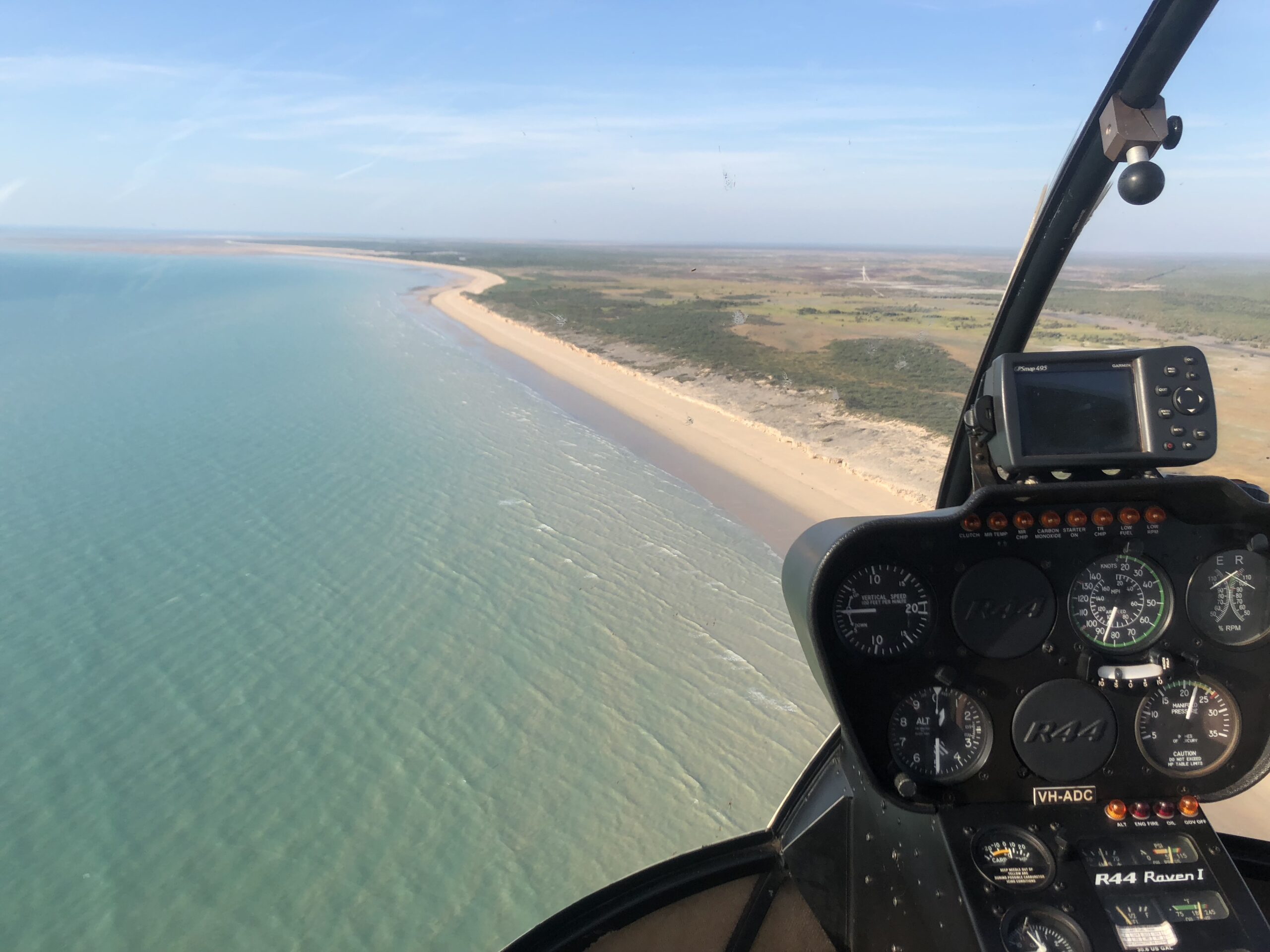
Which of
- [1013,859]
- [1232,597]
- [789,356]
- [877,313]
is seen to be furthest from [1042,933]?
[877,313]

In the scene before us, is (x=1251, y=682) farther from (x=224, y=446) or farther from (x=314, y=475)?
(x=224, y=446)

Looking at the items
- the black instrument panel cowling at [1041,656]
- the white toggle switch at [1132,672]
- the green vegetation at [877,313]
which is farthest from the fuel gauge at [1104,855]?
the green vegetation at [877,313]

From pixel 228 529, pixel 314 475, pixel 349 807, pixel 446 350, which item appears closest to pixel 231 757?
pixel 349 807

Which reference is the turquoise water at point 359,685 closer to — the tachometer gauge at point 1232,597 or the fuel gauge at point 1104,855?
the fuel gauge at point 1104,855

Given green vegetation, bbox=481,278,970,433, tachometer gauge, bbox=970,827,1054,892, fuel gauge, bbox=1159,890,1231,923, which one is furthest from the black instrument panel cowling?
green vegetation, bbox=481,278,970,433

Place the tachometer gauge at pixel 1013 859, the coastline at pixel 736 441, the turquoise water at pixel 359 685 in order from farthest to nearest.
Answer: the coastline at pixel 736 441 < the turquoise water at pixel 359 685 < the tachometer gauge at pixel 1013 859
